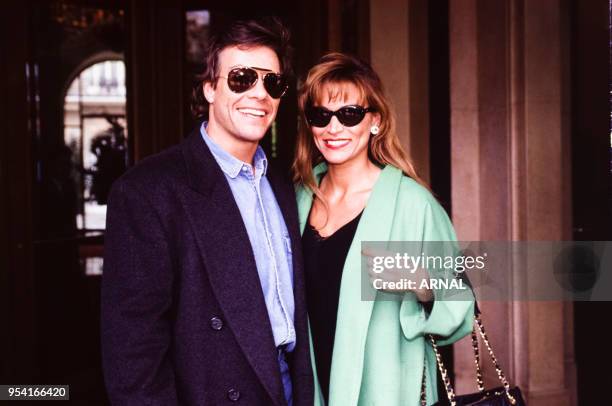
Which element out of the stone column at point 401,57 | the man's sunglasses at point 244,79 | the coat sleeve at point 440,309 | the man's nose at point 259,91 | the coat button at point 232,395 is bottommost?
the coat button at point 232,395

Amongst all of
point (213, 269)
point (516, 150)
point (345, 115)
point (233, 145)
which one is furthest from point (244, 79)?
point (516, 150)

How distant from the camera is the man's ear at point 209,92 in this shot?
2.20 metres

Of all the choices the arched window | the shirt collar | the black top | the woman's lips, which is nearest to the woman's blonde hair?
the woman's lips

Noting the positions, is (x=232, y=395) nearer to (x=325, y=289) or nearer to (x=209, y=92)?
(x=325, y=289)

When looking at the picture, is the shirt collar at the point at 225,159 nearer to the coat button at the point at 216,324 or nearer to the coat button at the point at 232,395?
the coat button at the point at 216,324

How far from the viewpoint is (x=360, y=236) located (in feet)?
7.56

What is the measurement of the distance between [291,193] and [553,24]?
2667 mm

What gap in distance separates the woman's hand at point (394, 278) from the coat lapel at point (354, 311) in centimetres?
12

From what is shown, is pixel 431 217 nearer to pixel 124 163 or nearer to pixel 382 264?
pixel 382 264

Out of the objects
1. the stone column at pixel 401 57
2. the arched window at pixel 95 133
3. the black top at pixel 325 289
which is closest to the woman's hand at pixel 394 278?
the black top at pixel 325 289

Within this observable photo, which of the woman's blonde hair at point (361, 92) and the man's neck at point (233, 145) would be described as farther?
the woman's blonde hair at point (361, 92)

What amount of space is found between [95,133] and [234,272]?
14.1ft

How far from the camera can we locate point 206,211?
1.92 metres

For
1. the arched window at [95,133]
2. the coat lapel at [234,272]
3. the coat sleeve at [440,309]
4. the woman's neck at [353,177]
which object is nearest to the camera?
the coat lapel at [234,272]
